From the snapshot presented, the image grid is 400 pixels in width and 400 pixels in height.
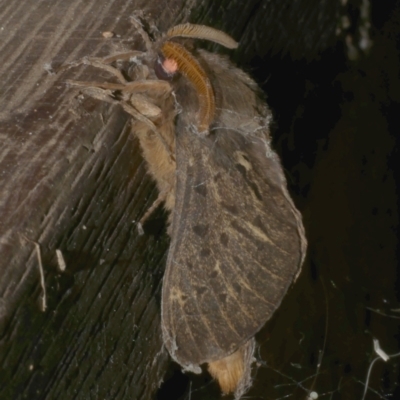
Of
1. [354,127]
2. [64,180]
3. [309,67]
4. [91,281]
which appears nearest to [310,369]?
[354,127]

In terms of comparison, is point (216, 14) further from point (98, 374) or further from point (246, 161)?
point (98, 374)

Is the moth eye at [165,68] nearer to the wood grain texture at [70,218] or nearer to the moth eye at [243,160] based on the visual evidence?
the wood grain texture at [70,218]

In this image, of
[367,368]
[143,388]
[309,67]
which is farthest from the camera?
[367,368]

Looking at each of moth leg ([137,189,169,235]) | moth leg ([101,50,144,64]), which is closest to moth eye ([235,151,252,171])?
moth leg ([137,189,169,235])

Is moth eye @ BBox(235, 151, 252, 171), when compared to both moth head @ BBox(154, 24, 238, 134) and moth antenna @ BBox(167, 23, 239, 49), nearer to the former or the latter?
moth head @ BBox(154, 24, 238, 134)

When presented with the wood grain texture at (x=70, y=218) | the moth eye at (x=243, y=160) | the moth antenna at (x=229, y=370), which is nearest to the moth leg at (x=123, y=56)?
the wood grain texture at (x=70, y=218)

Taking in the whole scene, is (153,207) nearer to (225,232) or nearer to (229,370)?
(225,232)
